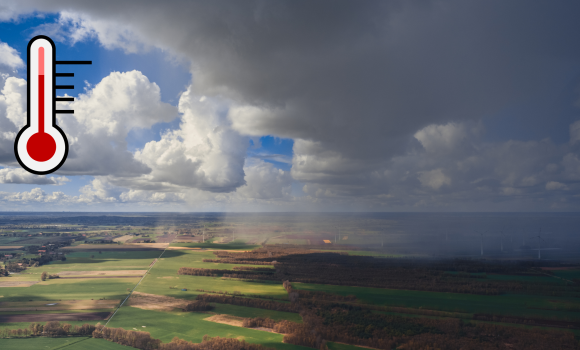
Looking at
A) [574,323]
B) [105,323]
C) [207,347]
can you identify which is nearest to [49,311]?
[105,323]

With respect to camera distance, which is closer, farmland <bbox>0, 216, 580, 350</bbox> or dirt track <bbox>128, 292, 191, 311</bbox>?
farmland <bbox>0, 216, 580, 350</bbox>

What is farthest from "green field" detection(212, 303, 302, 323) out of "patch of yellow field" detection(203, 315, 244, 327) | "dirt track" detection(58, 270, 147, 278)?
"dirt track" detection(58, 270, 147, 278)

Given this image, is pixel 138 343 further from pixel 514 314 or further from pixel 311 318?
pixel 514 314

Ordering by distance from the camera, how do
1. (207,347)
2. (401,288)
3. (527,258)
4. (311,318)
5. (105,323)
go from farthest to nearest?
(527,258) < (401,288) < (311,318) < (105,323) < (207,347)

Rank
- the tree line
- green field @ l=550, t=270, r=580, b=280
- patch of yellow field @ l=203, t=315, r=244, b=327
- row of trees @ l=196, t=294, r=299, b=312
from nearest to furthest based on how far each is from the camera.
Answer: the tree line → patch of yellow field @ l=203, t=315, r=244, b=327 → row of trees @ l=196, t=294, r=299, b=312 → green field @ l=550, t=270, r=580, b=280

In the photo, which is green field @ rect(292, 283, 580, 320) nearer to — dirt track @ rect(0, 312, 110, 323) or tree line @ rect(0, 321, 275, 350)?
tree line @ rect(0, 321, 275, 350)

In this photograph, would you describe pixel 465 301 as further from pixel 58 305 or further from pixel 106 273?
pixel 106 273

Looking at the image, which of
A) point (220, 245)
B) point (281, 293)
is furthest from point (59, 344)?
point (220, 245)

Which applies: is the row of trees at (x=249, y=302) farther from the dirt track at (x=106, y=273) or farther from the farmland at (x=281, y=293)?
the dirt track at (x=106, y=273)
